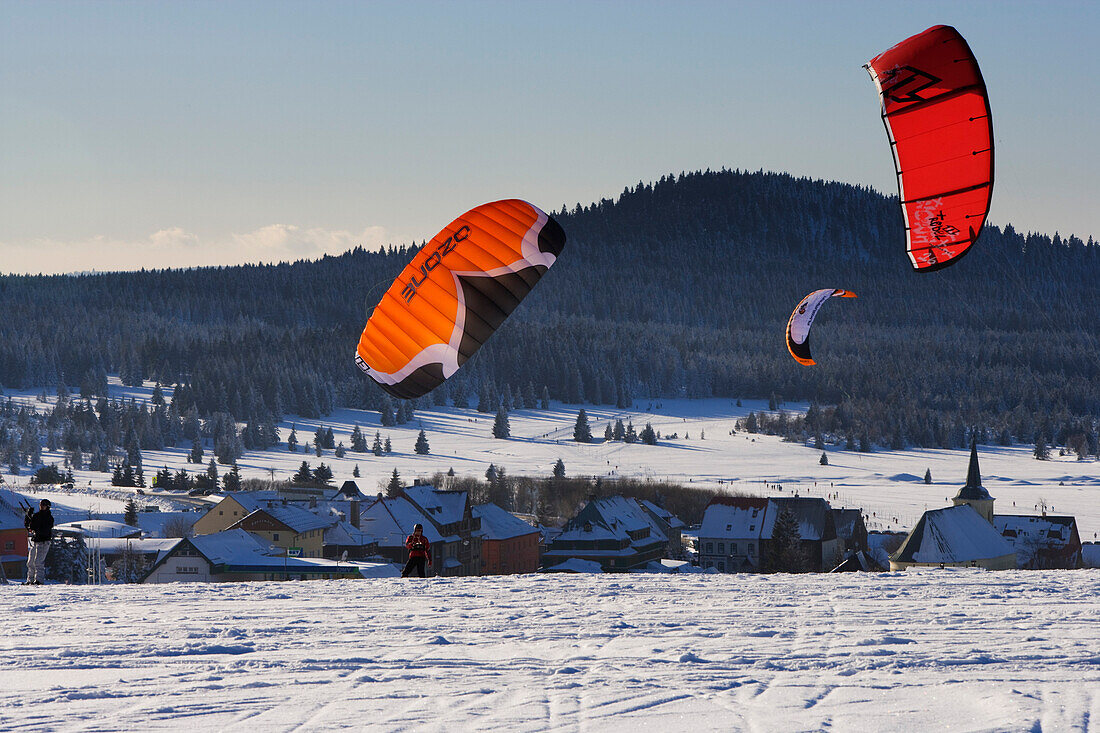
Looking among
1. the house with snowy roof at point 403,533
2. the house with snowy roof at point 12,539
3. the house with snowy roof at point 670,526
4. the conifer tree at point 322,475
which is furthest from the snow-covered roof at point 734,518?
the conifer tree at point 322,475

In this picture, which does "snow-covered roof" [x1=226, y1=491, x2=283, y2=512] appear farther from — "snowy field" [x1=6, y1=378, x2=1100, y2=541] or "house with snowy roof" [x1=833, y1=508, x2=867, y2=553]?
"house with snowy roof" [x1=833, y1=508, x2=867, y2=553]

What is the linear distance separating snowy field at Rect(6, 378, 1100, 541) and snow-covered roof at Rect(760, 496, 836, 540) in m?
11.3

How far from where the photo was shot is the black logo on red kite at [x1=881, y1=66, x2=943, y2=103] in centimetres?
1450

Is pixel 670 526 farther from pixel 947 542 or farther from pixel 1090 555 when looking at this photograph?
pixel 947 542

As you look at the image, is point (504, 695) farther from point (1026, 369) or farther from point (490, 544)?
point (1026, 369)

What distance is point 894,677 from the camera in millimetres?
8500

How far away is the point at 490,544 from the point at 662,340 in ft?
456

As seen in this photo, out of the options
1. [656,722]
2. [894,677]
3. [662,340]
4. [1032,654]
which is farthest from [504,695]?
[662,340]

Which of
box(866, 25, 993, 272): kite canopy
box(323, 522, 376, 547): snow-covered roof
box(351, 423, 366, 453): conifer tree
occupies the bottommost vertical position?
box(323, 522, 376, 547): snow-covered roof

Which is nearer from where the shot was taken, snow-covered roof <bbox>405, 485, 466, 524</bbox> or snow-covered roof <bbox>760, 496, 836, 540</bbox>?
snow-covered roof <bbox>405, 485, 466, 524</bbox>

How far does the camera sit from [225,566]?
33031 millimetres

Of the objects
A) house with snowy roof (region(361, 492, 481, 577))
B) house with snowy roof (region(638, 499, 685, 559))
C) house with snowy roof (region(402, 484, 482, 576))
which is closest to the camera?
house with snowy roof (region(361, 492, 481, 577))

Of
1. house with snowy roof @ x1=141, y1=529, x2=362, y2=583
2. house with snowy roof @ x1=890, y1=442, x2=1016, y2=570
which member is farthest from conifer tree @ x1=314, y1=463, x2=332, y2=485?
house with snowy roof @ x1=890, y1=442, x2=1016, y2=570

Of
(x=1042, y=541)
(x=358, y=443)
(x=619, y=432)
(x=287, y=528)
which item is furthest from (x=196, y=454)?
(x=1042, y=541)
